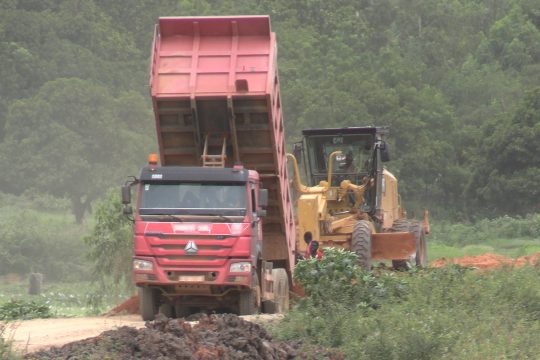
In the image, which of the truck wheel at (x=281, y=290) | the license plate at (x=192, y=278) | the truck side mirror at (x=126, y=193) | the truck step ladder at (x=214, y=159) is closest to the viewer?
the license plate at (x=192, y=278)

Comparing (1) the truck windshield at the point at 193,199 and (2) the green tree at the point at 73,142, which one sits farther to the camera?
(2) the green tree at the point at 73,142

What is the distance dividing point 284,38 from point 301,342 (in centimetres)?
5874

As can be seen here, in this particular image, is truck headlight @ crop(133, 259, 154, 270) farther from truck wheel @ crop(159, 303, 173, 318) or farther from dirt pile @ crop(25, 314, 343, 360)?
dirt pile @ crop(25, 314, 343, 360)

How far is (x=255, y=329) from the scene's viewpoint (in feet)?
50.4

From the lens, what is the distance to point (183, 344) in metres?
13.8

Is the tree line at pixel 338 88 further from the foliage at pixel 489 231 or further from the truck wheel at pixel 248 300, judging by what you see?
the truck wheel at pixel 248 300

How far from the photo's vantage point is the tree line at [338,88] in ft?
177

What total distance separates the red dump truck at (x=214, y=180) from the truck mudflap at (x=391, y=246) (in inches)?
77.5

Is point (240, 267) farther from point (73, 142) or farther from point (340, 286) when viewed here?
point (73, 142)

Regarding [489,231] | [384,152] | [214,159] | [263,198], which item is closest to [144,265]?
[263,198]

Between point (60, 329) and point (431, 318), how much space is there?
6077mm

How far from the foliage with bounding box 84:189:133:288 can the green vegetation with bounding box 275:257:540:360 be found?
17.5m

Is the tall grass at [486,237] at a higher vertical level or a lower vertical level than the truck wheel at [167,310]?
higher

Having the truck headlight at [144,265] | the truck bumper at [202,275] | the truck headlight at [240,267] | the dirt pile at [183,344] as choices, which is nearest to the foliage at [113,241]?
the truck headlight at [144,265]
